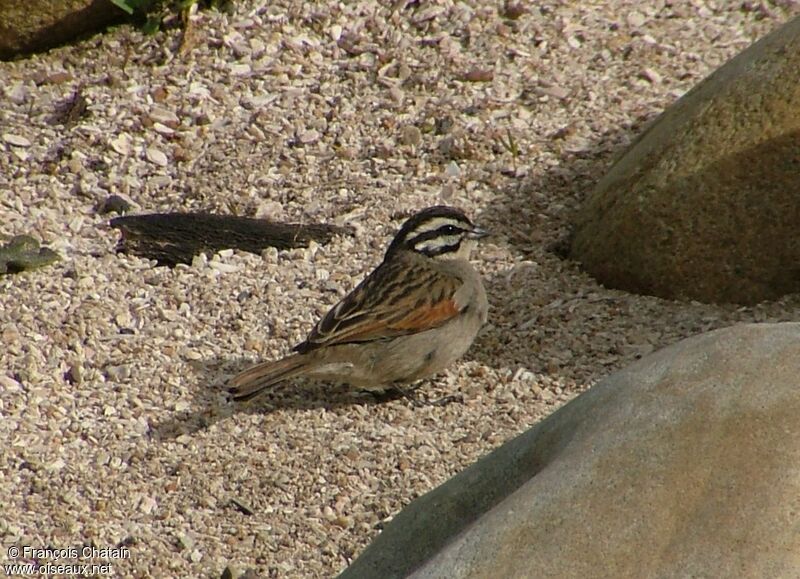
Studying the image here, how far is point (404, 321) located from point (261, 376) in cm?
83

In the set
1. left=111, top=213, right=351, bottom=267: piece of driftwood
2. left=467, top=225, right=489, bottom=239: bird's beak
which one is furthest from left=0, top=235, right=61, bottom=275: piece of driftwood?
left=467, top=225, right=489, bottom=239: bird's beak

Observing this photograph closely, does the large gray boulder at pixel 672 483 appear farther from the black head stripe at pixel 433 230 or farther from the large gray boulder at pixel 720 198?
the black head stripe at pixel 433 230

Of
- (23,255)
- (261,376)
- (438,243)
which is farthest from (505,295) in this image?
(23,255)

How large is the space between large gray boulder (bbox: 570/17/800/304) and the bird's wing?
90 cm

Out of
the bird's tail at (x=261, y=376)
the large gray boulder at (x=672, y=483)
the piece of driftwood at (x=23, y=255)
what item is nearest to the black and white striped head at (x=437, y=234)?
the bird's tail at (x=261, y=376)

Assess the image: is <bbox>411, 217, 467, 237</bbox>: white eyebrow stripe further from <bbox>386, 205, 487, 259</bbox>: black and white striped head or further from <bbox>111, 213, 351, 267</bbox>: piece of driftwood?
<bbox>111, 213, 351, 267</bbox>: piece of driftwood

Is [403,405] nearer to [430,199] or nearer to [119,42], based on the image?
[430,199]

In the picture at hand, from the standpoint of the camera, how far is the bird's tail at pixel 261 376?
20.1 feet

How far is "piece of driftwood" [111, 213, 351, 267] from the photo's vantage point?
24.0ft

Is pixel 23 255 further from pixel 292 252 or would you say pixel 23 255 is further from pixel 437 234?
pixel 437 234

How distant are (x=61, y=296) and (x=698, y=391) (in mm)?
3930

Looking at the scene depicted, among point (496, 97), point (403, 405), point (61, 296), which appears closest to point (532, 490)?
Answer: point (403, 405)

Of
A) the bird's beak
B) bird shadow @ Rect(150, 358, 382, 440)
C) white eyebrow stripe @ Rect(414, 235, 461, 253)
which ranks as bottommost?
bird shadow @ Rect(150, 358, 382, 440)

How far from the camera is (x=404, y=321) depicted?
21.8ft
